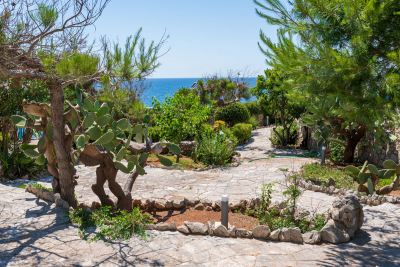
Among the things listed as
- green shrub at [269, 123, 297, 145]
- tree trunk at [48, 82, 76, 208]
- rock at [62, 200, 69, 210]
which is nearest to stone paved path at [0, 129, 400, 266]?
rock at [62, 200, 69, 210]

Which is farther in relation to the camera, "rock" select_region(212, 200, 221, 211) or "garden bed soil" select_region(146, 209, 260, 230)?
"rock" select_region(212, 200, 221, 211)

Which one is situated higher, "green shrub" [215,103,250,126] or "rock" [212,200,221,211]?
"green shrub" [215,103,250,126]

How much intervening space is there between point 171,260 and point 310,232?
81.3 inches

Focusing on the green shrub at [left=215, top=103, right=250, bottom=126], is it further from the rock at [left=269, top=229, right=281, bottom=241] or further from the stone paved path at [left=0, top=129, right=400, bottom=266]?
the rock at [left=269, top=229, right=281, bottom=241]

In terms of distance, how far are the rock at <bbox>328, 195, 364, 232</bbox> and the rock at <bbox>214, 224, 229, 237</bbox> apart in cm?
162

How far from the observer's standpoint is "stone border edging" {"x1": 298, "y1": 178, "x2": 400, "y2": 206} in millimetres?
6102

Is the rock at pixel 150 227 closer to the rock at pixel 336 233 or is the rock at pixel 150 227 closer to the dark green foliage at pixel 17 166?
the rock at pixel 336 233

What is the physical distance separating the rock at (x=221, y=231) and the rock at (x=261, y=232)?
0.41 metres

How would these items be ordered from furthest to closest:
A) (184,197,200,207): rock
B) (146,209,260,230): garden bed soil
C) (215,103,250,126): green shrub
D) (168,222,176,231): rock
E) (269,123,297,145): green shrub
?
(215,103,250,126): green shrub
(269,123,297,145): green shrub
(184,197,200,207): rock
(146,209,260,230): garden bed soil
(168,222,176,231): rock

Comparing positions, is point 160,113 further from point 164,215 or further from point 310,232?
point 310,232

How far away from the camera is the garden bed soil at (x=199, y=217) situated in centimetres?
526

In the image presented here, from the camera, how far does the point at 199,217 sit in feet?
18.1

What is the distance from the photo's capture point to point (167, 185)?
7547 mm

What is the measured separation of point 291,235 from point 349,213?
3.06 ft
